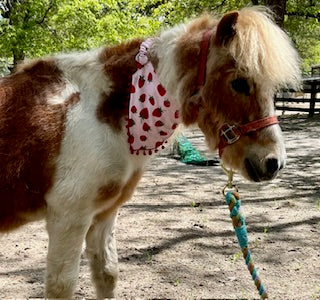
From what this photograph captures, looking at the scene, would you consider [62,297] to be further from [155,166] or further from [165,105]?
[155,166]

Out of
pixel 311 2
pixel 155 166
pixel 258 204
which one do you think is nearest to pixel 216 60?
pixel 258 204

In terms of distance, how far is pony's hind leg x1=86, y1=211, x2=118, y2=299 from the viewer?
9.28 ft

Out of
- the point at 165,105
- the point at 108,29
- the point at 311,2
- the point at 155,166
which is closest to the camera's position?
the point at 165,105

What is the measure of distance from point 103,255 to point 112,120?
3.46ft

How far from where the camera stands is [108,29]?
13.9 meters

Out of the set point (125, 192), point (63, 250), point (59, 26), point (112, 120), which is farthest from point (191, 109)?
point (59, 26)

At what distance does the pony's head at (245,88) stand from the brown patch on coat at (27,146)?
760 mm

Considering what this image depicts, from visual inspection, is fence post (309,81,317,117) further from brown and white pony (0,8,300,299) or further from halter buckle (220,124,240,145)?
halter buckle (220,124,240,145)

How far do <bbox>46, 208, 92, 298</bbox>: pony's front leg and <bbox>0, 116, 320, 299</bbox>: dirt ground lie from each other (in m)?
1.10

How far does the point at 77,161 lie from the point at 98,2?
42.3 feet

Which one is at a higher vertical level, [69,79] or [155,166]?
[69,79]

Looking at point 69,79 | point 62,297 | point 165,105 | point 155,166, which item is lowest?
point 155,166

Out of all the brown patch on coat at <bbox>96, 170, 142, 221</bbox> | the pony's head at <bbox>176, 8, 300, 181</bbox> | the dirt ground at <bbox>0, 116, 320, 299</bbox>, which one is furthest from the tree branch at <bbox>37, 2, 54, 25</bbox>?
the pony's head at <bbox>176, 8, 300, 181</bbox>

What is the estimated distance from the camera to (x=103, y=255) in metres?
2.88
